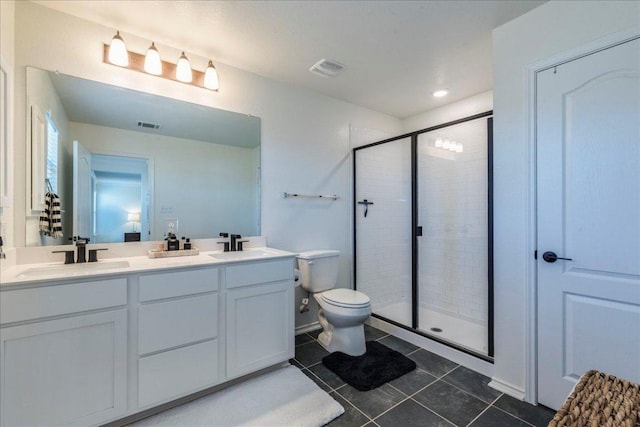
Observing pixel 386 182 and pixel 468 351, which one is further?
pixel 386 182

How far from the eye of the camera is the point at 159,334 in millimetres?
1638

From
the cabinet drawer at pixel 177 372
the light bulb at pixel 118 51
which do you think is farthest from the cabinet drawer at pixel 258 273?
the light bulb at pixel 118 51

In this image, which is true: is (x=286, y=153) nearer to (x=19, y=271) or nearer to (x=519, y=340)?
(x=19, y=271)

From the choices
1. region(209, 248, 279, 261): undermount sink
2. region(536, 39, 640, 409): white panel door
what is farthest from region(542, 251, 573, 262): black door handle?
region(209, 248, 279, 261): undermount sink

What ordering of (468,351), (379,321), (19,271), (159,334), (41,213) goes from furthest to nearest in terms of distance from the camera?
1. (379,321)
2. (468,351)
3. (41,213)
4. (159,334)
5. (19,271)

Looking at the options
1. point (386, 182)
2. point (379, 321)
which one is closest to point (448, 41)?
point (386, 182)

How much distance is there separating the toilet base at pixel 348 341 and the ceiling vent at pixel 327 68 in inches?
85.4

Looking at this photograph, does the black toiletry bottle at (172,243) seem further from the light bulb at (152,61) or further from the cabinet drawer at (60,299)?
the light bulb at (152,61)

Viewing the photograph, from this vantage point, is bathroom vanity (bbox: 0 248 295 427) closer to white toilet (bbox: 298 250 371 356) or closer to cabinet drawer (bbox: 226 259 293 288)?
cabinet drawer (bbox: 226 259 293 288)

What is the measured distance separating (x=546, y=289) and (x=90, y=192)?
293 centimetres

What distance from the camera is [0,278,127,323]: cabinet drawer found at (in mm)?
1301

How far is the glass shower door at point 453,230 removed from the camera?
2.78m

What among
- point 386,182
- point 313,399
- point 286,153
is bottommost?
point 313,399

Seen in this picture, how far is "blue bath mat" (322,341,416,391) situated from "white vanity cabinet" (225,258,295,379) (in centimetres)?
38
